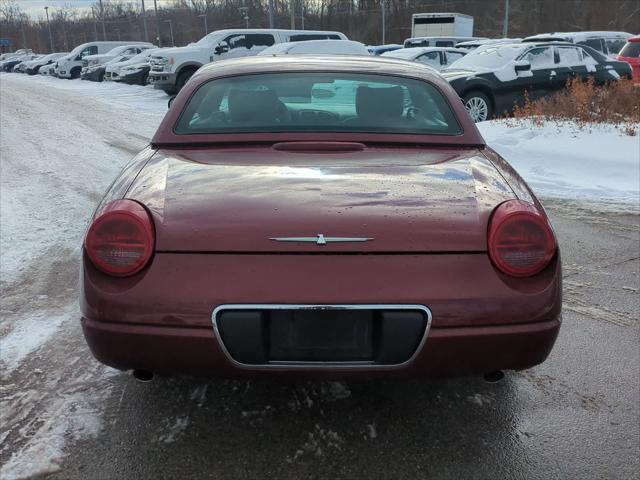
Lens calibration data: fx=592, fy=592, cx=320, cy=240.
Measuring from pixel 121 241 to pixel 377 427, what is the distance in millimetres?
1281

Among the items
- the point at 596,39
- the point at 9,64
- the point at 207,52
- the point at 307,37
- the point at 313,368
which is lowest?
the point at 313,368

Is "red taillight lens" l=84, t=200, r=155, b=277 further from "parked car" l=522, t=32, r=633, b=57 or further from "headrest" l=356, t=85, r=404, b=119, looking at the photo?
"parked car" l=522, t=32, r=633, b=57

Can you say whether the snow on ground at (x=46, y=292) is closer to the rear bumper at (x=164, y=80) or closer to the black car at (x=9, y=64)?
the rear bumper at (x=164, y=80)

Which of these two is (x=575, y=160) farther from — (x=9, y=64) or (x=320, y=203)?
(x=9, y=64)

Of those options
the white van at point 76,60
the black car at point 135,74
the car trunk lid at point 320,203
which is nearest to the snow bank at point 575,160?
the car trunk lid at point 320,203

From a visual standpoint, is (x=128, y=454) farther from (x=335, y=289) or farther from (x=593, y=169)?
(x=593, y=169)

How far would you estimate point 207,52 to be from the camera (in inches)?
683

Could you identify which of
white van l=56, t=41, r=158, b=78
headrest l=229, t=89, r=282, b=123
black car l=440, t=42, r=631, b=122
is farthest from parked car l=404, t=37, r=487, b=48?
headrest l=229, t=89, r=282, b=123

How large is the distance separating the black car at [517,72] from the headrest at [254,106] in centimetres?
813

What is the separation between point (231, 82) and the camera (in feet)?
10.9

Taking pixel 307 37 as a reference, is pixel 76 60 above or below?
below

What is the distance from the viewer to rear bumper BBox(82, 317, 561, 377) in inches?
81.0

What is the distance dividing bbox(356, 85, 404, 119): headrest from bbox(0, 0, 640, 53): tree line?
37168 mm

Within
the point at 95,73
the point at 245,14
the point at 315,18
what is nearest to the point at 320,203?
the point at 95,73
